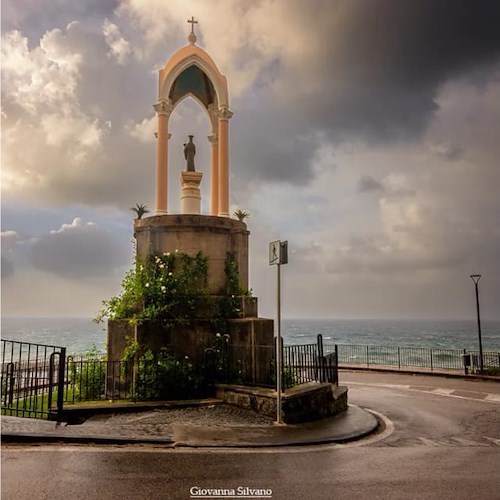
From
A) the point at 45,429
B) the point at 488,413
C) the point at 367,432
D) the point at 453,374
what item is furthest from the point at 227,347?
the point at 453,374

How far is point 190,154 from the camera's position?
1498 centimetres

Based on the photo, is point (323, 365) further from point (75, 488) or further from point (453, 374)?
point (453, 374)

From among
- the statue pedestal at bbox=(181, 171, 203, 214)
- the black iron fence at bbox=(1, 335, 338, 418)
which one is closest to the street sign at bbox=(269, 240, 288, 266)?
the black iron fence at bbox=(1, 335, 338, 418)

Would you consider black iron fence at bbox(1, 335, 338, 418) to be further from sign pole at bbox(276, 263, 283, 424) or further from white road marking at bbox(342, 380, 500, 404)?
white road marking at bbox(342, 380, 500, 404)

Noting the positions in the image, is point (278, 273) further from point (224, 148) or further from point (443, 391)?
point (443, 391)

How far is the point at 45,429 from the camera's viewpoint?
804 cm

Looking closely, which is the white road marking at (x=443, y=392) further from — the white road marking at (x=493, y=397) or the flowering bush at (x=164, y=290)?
the flowering bush at (x=164, y=290)

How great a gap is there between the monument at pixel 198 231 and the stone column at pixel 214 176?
0.03m

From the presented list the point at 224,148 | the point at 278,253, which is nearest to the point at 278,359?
the point at 278,253

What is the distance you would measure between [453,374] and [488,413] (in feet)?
36.9

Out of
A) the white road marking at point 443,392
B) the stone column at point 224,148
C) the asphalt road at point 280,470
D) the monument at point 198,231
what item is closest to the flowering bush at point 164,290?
the monument at point 198,231

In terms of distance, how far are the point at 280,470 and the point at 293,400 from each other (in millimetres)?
3331

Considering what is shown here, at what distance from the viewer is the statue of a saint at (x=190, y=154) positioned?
14898mm

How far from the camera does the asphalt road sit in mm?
5652
